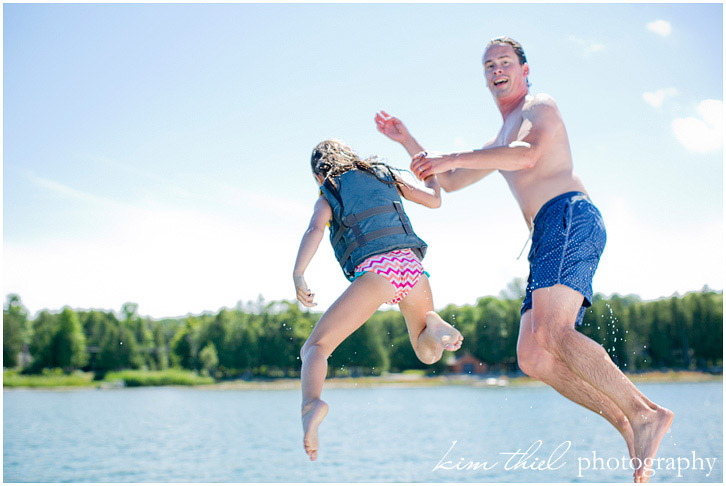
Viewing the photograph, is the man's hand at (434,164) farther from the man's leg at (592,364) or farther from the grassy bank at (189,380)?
the grassy bank at (189,380)

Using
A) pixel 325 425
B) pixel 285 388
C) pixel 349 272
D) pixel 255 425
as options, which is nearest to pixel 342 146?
pixel 349 272

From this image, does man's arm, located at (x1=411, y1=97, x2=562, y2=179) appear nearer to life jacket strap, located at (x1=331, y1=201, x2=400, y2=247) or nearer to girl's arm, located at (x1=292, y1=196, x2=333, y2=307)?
life jacket strap, located at (x1=331, y1=201, x2=400, y2=247)

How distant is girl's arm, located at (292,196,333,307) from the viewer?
11.5 ft

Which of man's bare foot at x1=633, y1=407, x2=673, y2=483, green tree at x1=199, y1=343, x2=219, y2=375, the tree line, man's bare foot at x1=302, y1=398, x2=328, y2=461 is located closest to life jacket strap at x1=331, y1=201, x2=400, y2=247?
man's bare foot at x1=302, y1=398, x2=328, y2=461

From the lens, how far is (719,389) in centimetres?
6250

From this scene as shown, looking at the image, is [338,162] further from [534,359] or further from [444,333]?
[534,359]

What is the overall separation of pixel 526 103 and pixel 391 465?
28096 mm

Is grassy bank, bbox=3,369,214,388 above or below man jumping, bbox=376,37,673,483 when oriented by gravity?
below

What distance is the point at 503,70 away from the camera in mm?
4379

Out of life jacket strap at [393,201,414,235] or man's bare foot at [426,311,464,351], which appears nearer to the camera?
man's bare foot at [426,311,464,351]

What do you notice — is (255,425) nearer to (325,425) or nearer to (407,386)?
(325,425)

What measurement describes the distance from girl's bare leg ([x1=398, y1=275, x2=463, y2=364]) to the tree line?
119 feet

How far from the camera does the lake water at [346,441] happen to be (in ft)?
94.5

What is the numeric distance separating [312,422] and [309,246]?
981 millimetres
